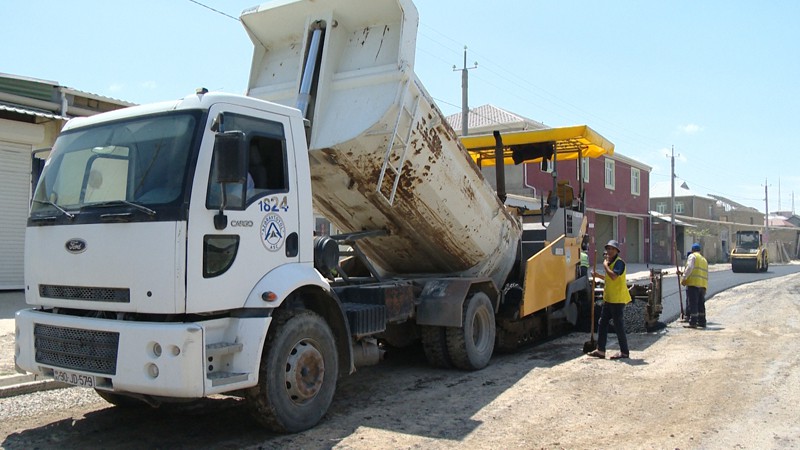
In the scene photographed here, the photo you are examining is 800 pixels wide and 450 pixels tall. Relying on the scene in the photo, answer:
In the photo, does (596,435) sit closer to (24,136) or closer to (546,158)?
(546,158)

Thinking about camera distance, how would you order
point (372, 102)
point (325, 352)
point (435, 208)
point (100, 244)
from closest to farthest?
point (100, 244)
point (325, 352)
point (372, 102)
point (435, 208)

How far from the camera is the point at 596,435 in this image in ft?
17.0

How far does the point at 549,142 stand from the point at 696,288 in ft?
13.8

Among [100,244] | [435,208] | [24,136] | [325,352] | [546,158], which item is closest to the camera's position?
[100,244]

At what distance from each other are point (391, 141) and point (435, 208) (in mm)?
1227

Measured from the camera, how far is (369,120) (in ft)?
20.5

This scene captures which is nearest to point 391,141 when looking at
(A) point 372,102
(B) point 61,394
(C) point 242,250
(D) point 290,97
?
(A) point 372,102

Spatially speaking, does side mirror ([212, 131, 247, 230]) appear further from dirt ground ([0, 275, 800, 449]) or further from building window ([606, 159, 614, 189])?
building window ([606, 159, 614, 189])

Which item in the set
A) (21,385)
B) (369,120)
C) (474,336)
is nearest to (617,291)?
(474,336)

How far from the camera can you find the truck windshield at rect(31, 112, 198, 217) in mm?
4625

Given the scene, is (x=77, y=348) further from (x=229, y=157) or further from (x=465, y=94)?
(x=465, y=94)

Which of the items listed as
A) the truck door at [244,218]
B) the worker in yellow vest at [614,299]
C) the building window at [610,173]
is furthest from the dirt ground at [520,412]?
the building window at [610,173]

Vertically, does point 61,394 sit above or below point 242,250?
below

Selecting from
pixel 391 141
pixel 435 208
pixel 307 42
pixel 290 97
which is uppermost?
pixel 307 42
